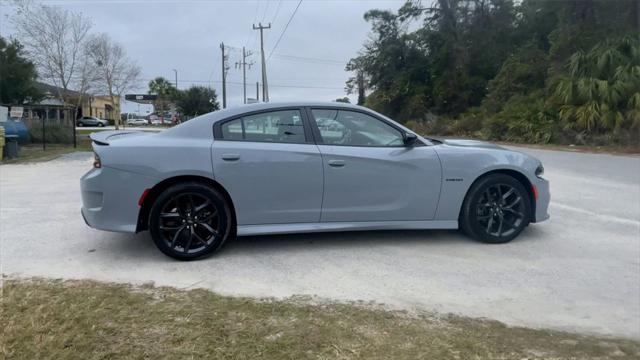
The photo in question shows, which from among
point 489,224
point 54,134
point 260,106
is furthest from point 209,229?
point 54,134

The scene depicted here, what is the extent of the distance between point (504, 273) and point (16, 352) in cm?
353

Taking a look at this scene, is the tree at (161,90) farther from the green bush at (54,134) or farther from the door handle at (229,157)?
the door handle at (229,157)

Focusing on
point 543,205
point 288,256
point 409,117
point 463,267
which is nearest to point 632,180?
point 543,205

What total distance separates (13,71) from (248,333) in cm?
3647

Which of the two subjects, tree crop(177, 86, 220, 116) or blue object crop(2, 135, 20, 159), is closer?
blue object crop(2, 135, 20, 159)

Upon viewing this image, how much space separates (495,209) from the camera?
4672mm

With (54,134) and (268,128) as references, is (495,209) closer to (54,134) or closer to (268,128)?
(268,128)

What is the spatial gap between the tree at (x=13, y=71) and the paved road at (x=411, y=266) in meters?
31.2

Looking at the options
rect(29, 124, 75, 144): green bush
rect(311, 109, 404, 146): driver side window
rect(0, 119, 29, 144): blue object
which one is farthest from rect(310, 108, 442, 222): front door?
rect(29, 124, 75, 144): green bush

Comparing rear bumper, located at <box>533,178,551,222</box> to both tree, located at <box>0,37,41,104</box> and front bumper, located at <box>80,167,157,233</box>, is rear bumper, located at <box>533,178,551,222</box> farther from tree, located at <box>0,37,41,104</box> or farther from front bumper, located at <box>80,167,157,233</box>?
tree, located at <box>0,37,41,104</box>

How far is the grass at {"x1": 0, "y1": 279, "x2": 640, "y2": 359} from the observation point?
2566 millimetres

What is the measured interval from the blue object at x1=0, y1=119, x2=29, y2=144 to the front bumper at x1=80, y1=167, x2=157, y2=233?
566 inches

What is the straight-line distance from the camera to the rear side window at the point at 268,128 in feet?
14.1

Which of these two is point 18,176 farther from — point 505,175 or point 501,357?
point 501,357
